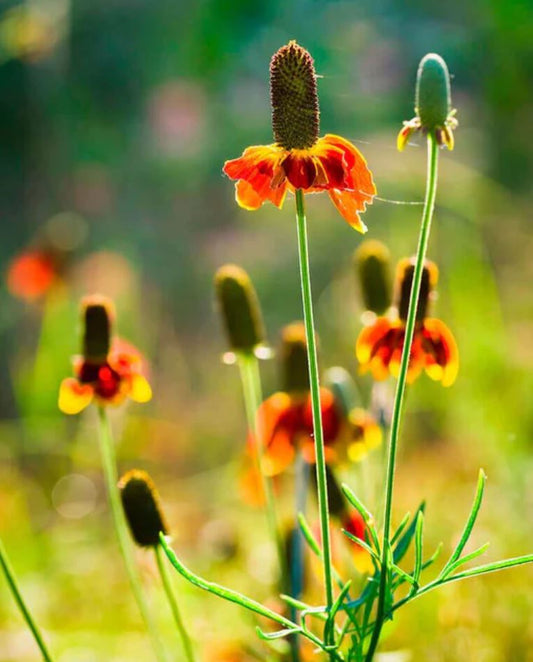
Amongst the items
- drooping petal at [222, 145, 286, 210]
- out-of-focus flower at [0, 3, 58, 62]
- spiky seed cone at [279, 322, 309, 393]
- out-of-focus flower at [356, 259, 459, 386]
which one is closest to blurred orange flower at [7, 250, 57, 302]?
out-of-focus flower at [0, 3, 58, 62]

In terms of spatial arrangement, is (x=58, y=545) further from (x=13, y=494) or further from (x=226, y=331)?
(x=226, y=331)

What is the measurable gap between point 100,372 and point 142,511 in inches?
6.5

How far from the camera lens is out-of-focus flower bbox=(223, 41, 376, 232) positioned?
57 centimetres

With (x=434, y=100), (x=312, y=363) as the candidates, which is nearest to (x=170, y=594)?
(x=312, y=363)

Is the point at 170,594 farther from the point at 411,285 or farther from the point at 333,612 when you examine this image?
the point at 411,285

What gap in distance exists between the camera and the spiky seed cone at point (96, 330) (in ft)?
2.79

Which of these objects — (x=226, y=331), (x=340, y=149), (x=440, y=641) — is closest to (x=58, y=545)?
(x=440, y=641)

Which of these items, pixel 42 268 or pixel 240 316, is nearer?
pixel 240 316

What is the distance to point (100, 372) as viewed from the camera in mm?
848

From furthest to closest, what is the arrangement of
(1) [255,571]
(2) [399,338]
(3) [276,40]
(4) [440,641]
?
(3) [276,40] < (1) [255,571] < (4) [440,641] < (2) [399,338]

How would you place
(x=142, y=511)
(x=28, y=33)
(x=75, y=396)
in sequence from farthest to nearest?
(x=28, y=33) → (x=75, y=396) → (x=142, y=511)

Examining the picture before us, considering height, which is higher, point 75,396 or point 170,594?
point 75,396

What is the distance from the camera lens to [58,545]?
1.75m

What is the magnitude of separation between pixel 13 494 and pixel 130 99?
7.99ft
